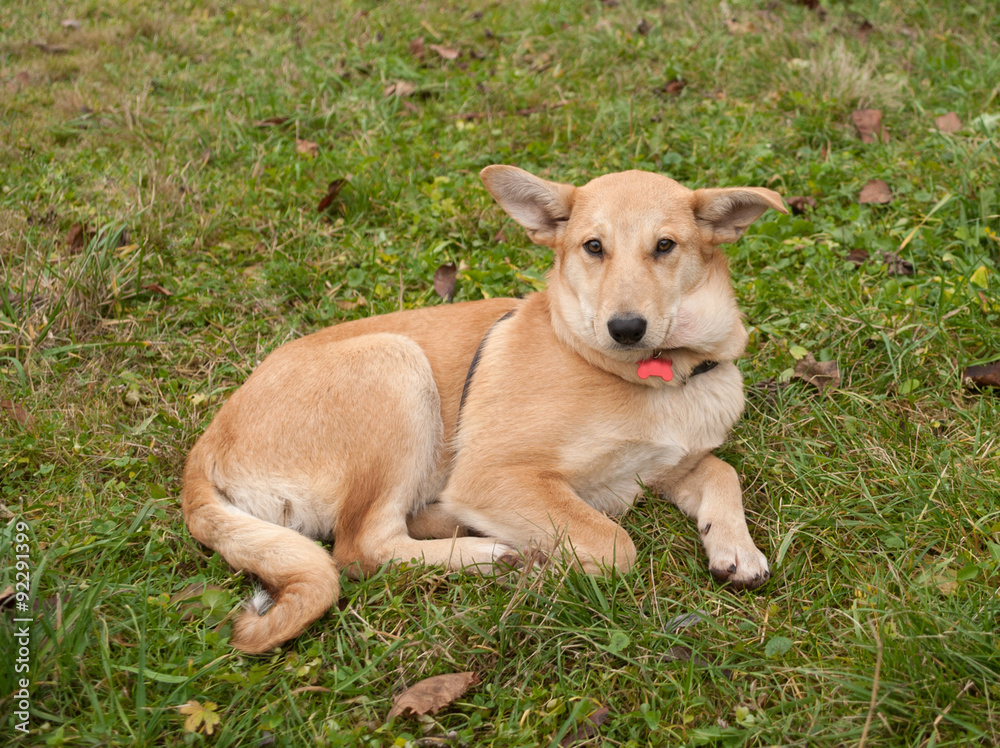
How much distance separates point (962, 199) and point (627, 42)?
337 cm

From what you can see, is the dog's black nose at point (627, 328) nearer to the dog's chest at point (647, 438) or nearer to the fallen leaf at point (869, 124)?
the dog's chest at point (647, 438)

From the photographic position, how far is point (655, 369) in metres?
3.26

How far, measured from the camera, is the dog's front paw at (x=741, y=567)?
114 inches

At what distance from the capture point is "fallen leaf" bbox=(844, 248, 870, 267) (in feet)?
15.0

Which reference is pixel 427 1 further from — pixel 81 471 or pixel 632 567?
pixel 632 567

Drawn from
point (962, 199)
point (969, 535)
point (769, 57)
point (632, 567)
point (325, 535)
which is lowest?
point (325, 535)

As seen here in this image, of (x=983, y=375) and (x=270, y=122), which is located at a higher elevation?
(x=270, y=122)

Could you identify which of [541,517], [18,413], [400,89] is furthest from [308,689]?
[400,89]

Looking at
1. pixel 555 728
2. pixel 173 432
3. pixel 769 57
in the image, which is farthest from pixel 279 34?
pixel 555 728

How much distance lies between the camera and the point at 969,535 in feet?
9.29

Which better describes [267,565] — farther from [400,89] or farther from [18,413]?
[400,89]

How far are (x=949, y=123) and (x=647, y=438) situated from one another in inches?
150

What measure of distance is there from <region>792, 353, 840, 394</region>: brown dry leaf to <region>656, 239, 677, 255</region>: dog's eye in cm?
110

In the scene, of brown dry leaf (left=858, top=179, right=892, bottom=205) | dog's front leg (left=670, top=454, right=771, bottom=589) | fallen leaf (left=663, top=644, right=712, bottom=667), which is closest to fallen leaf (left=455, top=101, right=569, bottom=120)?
brown dry leaf (left=858, top=179, right=892, bottom=205)
